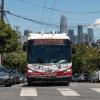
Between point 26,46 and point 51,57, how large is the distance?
1692 mm

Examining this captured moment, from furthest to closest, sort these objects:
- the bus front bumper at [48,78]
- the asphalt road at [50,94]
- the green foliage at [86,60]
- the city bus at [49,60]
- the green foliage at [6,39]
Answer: the green foliage at [86,60]
the green foliage at [6,39]
the bus front bumper at [48,78]
the city bus at [49,60]
the asphalt road at [50,94]

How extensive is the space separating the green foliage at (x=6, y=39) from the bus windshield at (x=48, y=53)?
1672 cm

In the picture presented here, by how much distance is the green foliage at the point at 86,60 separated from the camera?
7550cm

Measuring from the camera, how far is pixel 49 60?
28.7m

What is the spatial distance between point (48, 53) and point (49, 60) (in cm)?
44

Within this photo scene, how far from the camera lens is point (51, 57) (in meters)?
28.8

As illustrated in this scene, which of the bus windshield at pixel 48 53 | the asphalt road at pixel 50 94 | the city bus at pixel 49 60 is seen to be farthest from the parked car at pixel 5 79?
the asphalt road at pixel 50 94

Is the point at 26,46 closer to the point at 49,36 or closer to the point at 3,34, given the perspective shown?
the point at 49,36

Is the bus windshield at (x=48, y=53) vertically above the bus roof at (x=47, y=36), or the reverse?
the bus roof at (x=47, y=36)

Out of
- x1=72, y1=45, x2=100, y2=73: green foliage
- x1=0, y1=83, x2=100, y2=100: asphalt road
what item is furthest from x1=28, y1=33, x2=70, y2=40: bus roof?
x1=72, y1=45, x2=100, y2=73: green foliage

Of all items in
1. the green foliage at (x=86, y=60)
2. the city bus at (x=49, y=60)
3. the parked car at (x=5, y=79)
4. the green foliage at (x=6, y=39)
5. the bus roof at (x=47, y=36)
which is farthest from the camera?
the green foliage at (x=86, y=60)

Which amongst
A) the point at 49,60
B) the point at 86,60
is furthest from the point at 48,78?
the point at 86,60

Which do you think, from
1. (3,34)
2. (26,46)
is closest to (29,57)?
(26,46)

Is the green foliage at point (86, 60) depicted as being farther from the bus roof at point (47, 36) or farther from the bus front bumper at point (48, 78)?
the bus front bumper at point (48, 78)
